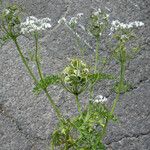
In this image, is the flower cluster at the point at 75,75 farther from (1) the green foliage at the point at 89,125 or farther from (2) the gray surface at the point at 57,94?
(2) the gray surface at the point at 57,94

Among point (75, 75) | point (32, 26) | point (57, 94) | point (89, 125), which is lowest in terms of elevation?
point (57, 94)

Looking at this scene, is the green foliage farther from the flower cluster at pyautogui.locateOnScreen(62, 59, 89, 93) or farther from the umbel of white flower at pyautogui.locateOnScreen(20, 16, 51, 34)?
the umbel of white flower at pyautogui.locateOnScreen(20, 16, 51, 34)

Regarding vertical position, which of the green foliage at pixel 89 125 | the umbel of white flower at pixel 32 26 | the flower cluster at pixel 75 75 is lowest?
the green foliage at pixel 89 125

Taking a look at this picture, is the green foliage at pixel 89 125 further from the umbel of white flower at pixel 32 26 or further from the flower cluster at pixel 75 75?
the umbel of white flower at pixel 32 26

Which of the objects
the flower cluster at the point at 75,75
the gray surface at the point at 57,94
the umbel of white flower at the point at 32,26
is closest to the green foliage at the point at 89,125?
the flower cluster at the point at 75,75

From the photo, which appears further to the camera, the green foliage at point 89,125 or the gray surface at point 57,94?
the gray surface at point 57,94

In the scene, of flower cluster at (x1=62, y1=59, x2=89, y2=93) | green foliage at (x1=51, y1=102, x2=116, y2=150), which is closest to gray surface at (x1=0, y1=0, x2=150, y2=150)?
green foliage at (x1=51, y1=102, x2=116, y2=150)

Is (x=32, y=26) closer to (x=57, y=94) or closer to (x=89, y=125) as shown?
(x=89, y=125)

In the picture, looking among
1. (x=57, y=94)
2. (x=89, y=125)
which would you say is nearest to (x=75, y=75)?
(x=89, y=125)

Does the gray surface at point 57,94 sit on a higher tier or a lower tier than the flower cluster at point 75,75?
lower
